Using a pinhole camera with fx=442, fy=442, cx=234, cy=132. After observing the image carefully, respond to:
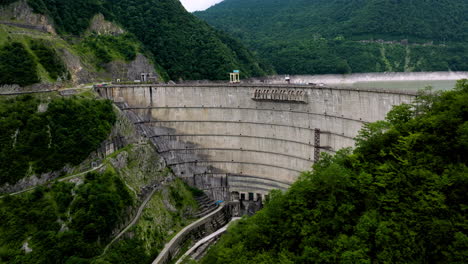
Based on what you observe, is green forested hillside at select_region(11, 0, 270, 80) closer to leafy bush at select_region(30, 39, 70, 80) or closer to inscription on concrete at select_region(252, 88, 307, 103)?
leafy bush at select_region(30, 39, 70, 80)

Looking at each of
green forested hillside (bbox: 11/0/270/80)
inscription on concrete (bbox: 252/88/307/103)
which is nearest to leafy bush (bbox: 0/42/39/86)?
green forested hillside (bbox: 11/0/270/80)

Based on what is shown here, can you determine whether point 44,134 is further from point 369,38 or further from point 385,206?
point 369,38

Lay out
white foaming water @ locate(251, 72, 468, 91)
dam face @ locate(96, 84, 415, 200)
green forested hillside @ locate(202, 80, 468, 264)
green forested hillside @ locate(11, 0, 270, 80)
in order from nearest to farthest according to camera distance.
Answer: green forested hillside @ locate(202, 80, 468, 264) < dam face @ locate(96, 84, 415, 200) < green forested hillside @ locate(11, 0, 270, 80) < white foaming water @ locate(251, 72, 468, 91)

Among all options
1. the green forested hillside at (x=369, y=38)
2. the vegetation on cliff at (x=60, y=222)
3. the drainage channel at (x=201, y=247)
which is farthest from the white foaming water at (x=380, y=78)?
the vegetation on cliff at (x=60, y=222)

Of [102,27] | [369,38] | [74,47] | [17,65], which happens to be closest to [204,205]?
[17,65]

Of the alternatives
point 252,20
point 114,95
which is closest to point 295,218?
point 114,95
